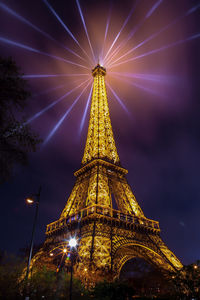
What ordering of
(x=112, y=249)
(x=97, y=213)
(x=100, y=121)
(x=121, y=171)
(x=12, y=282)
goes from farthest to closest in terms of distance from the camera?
1. (x=100, y=121)
2. (x=121, y=171)
3. (x=97, y=213)
4. (x=112, y=249)
5. (x=12, y=282)

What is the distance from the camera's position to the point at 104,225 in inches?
945

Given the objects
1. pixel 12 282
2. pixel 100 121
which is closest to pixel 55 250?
pixel 12 282

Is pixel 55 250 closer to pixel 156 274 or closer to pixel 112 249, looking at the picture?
pixel 112 249

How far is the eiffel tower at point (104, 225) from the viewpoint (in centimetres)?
2083

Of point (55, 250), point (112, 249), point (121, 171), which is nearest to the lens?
point (112, 249)

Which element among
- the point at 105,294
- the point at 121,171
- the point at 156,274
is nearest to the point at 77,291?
the point at 105,294

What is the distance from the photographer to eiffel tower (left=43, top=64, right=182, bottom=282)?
820 inches

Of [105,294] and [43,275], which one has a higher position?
[43,275]

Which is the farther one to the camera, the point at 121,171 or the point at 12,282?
the point at 121,171

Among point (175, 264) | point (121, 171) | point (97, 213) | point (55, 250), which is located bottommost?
point (175, 264)

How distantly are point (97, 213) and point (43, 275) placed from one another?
11.4 m

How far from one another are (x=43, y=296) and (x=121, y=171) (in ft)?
78.9

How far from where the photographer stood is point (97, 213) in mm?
24031

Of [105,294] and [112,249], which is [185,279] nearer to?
[105,294]
